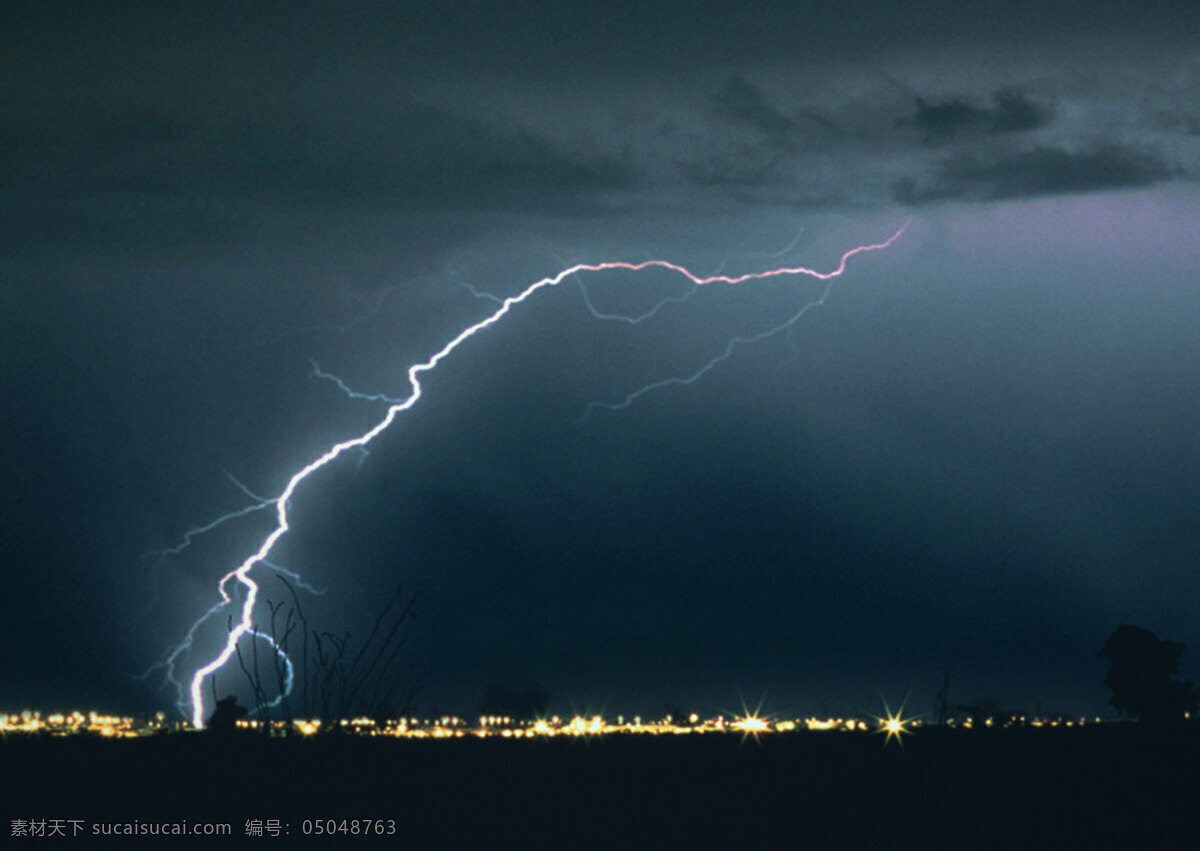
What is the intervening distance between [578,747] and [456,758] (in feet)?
3.56

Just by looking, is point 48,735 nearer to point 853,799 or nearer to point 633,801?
point 633,801

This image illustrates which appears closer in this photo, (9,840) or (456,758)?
(9,840)

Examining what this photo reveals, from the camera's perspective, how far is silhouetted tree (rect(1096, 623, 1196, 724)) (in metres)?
20.0

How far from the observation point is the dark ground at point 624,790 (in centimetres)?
989

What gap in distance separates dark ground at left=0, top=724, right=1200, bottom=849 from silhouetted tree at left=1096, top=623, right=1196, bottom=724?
867 cm

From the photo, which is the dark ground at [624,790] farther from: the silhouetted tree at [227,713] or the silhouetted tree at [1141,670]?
the silhouetted tree at [1141,670]

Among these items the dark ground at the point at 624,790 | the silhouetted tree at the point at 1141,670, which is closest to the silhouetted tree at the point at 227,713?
the dark ground at the point at 624,790

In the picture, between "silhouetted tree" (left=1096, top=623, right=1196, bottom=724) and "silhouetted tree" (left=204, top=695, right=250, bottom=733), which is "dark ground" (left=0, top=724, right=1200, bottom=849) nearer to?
"silhouetted tree" (left=204, top=695, right=250, bottom=733)

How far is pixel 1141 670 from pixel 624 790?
42.2 feet

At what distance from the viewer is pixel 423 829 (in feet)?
32.3

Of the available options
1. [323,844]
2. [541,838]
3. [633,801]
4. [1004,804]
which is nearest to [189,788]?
[323,844]

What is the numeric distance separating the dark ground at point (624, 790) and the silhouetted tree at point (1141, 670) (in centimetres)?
867

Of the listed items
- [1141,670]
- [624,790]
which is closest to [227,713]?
[624,790]

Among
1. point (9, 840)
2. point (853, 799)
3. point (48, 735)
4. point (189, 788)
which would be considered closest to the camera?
point (9, 840)
